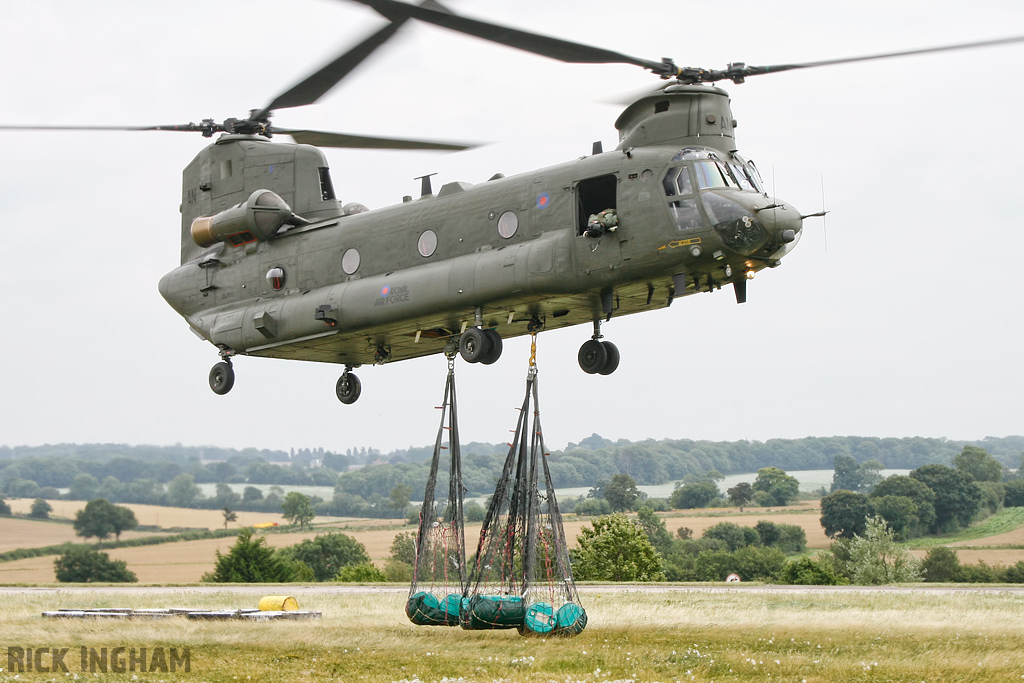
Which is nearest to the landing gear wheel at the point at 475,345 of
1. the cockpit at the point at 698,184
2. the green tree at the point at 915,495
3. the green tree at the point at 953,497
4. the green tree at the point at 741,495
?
the cockpit at the point at 698,184

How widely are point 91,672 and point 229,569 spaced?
41.6 meters

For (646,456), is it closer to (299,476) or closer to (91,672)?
(299,476)

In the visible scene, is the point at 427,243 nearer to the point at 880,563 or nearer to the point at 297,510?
the point at 880,563

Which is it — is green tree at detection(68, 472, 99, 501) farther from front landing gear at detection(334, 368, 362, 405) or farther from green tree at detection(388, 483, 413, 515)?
front landing gear at detection(334, 368, 362, 405)

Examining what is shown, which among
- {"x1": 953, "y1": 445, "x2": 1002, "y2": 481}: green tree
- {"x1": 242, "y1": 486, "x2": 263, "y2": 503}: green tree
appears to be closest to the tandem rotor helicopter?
{"x1": 242, "y1": 486, "x2": 263, "y2": 503}: green tree

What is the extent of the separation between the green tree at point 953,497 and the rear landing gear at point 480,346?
8801 cm

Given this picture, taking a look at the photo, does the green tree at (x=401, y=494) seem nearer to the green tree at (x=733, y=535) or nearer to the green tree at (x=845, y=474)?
the green tree at (x=733, y=535)

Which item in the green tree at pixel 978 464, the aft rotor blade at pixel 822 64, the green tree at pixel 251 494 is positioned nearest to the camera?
the aft rotor blade at pixel 822 64

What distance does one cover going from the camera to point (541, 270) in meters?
19.2

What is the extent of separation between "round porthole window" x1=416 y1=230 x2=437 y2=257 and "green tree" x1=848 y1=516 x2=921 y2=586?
4875cm

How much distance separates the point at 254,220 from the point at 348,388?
13.7ft

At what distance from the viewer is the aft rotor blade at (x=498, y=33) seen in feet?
54.0

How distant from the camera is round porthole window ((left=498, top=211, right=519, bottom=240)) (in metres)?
20.1

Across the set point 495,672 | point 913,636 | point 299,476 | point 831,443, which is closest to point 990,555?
point 831,443
